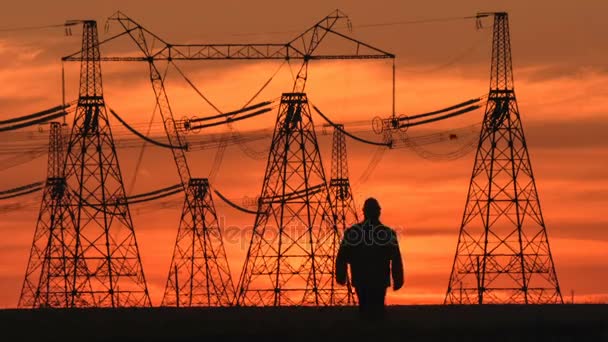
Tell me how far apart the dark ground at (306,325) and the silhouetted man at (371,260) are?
53 centimetres

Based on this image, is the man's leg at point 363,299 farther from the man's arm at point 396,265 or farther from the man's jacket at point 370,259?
the man's arm at point 396,265

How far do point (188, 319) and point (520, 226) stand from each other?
59936 mm

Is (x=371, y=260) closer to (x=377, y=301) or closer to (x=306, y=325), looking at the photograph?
(x=377, y=301)

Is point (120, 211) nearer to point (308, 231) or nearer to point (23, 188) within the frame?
point (308, 231)

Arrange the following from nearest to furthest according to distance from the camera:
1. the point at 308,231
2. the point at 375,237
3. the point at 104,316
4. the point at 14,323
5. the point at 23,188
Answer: the point at 375,237 < the point at 14,323 < the point at 104,316 < the point at 308,231 < the point at 23,188

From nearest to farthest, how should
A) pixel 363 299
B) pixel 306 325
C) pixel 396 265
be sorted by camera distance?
pixel 396 265, pixel 363 299, pixel 306 325

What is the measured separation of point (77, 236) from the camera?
101 meters

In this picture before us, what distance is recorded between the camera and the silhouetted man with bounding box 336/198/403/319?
3259cm

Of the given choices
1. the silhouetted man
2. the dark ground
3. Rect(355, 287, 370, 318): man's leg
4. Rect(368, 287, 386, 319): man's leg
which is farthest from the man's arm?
the dark ground

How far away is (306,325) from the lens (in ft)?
119

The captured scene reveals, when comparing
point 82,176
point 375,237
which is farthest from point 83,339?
point 82,176

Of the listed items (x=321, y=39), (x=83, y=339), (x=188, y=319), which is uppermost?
(x=321, y=39)

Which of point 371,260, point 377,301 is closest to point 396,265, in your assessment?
point 371,260

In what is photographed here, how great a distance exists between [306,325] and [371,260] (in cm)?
373
